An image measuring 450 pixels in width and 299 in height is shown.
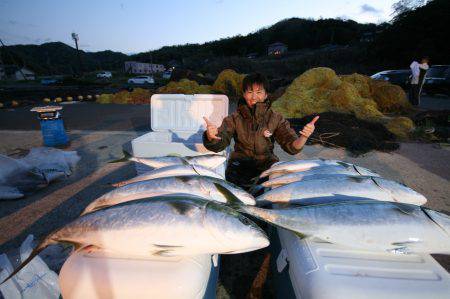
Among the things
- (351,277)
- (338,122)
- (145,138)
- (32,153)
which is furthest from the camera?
(338,122)

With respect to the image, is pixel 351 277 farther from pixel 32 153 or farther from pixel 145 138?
pixel 32 153

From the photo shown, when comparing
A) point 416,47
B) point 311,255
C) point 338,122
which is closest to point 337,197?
point 311,255

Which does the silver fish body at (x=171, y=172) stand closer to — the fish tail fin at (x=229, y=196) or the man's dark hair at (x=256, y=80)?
the fish tail fin at (x=229, y=196)

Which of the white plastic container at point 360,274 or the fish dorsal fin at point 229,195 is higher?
the fish dorsal fin at point 229,195

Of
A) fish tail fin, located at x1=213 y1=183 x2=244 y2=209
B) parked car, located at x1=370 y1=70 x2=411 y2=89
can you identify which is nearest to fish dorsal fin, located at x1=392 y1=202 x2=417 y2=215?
fish tail fin, located at x1=213 y1=183 x2=244 y2=209

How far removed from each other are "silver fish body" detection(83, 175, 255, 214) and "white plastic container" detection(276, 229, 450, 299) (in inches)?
24.5

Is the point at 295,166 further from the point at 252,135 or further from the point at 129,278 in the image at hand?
the point at 129,278

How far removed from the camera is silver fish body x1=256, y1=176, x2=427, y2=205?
1947mm

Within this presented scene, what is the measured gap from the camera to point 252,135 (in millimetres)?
3250

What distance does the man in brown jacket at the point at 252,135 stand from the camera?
3.11 meters

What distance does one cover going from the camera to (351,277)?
1292 mm

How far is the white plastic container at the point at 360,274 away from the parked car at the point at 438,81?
20.7 meters

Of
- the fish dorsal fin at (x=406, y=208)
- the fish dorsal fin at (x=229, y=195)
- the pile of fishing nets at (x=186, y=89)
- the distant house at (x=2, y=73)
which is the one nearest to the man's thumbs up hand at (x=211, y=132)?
the fish dorsal fin at (x=229, y=195)

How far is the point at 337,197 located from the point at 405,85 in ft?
73.2
